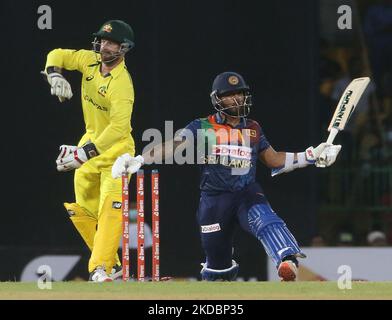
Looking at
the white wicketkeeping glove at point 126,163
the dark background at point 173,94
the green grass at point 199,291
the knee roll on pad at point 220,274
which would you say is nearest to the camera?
the green grass at point 199,291

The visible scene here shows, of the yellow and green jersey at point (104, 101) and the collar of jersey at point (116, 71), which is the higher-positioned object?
the collar of jersey at point (116, 71)

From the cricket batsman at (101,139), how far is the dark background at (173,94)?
2.36 meters

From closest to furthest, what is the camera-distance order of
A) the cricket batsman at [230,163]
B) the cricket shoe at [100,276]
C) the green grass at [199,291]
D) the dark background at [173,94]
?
the green grass at [199,291]
the cricket batsman at [230,163]
the cricket shoe at [100,276]
the dark background at [173,94]

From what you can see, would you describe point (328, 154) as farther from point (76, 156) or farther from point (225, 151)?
point (76, 156)

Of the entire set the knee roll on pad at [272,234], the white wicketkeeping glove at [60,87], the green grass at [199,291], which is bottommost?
the green grass at [199,291]

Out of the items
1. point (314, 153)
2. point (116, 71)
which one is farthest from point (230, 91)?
point (116, 71)

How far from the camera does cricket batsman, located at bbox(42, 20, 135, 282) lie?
12047 mm

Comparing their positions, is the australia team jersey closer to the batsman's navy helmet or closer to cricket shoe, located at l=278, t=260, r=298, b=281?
the batsman's navy helmet

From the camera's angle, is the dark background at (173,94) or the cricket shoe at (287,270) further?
the dark background at (173,94)

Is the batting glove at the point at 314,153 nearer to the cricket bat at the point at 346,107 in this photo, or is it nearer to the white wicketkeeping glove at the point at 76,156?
the cricket bat at the point at 346,107

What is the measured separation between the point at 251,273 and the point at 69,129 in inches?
84.3

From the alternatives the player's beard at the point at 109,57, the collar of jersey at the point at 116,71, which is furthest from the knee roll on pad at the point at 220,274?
the player's beard at the point at 109,57

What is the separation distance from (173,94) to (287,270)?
3.85 meters

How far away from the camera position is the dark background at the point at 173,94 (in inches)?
583
